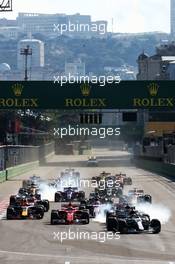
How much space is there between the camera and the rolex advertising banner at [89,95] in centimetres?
5944

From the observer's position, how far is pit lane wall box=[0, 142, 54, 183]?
69.2 metres

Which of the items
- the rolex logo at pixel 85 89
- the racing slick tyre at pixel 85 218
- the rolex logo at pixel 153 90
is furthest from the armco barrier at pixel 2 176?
the racing slick tyre at pixel 85 218

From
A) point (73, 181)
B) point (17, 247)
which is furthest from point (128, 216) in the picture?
point (73, 181)

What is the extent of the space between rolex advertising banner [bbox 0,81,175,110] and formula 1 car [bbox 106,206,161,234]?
30886 mm

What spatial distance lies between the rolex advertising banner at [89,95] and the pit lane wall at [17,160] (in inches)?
327

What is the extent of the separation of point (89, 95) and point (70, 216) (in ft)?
93.4

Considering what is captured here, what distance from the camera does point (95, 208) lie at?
3488 cm

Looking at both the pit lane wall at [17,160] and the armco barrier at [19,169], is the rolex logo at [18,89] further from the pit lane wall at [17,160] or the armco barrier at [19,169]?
the armco barrier at [19,169]

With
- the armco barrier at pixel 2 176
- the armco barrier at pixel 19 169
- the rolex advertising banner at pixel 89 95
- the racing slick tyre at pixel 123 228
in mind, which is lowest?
the racing slick tyre at pixel 123 228

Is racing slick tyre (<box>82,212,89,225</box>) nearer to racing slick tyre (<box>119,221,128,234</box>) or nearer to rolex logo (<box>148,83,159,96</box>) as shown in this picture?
racing slick tyre (<box>119,221,128,234</box>)

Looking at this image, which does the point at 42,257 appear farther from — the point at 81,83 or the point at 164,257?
the point at 81,83

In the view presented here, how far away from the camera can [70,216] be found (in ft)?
104

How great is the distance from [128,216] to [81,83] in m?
30.6

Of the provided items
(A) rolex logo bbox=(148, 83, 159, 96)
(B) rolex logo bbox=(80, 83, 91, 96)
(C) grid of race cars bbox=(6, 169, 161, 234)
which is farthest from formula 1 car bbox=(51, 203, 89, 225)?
(A) rolex logo bbox=(148, 83, 159, 96)
